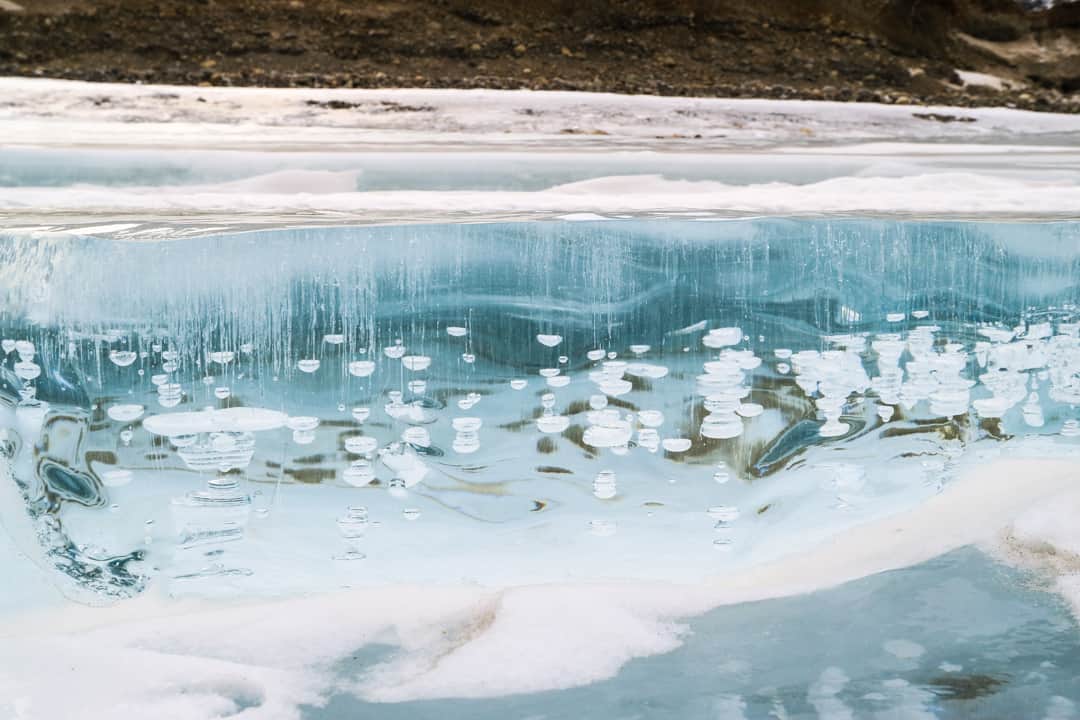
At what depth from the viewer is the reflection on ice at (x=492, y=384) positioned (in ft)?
3.33

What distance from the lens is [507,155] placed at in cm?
164

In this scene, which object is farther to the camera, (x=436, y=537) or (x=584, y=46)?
(x=584, y=46)

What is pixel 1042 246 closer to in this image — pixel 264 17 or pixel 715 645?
pixel 715 645

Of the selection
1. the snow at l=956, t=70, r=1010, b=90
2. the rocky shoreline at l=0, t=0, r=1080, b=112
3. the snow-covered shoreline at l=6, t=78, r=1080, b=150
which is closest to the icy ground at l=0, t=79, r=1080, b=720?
the snow-covered shoreline at l=6, t=78, r=1080, b=150

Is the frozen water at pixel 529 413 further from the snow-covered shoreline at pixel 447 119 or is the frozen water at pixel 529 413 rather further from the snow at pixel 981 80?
the snow at pixel 981 80

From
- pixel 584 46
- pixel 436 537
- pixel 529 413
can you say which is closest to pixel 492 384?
pixel 529 413

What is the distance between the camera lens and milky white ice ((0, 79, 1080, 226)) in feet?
4.07

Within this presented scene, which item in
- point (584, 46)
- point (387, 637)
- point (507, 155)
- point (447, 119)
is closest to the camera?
point (387, 637)

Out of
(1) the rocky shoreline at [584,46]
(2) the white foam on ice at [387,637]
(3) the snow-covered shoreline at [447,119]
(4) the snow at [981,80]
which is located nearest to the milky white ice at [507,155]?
(3) the snow-covered shoreline at [447,119]

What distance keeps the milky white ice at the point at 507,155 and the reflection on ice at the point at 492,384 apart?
0.08 metres

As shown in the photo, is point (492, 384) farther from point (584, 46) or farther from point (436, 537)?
point (584, 46)

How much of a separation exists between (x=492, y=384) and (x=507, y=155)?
0.67 meters

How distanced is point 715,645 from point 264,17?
311 centimetres

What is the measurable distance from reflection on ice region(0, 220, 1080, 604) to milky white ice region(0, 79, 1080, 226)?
0.27ft
